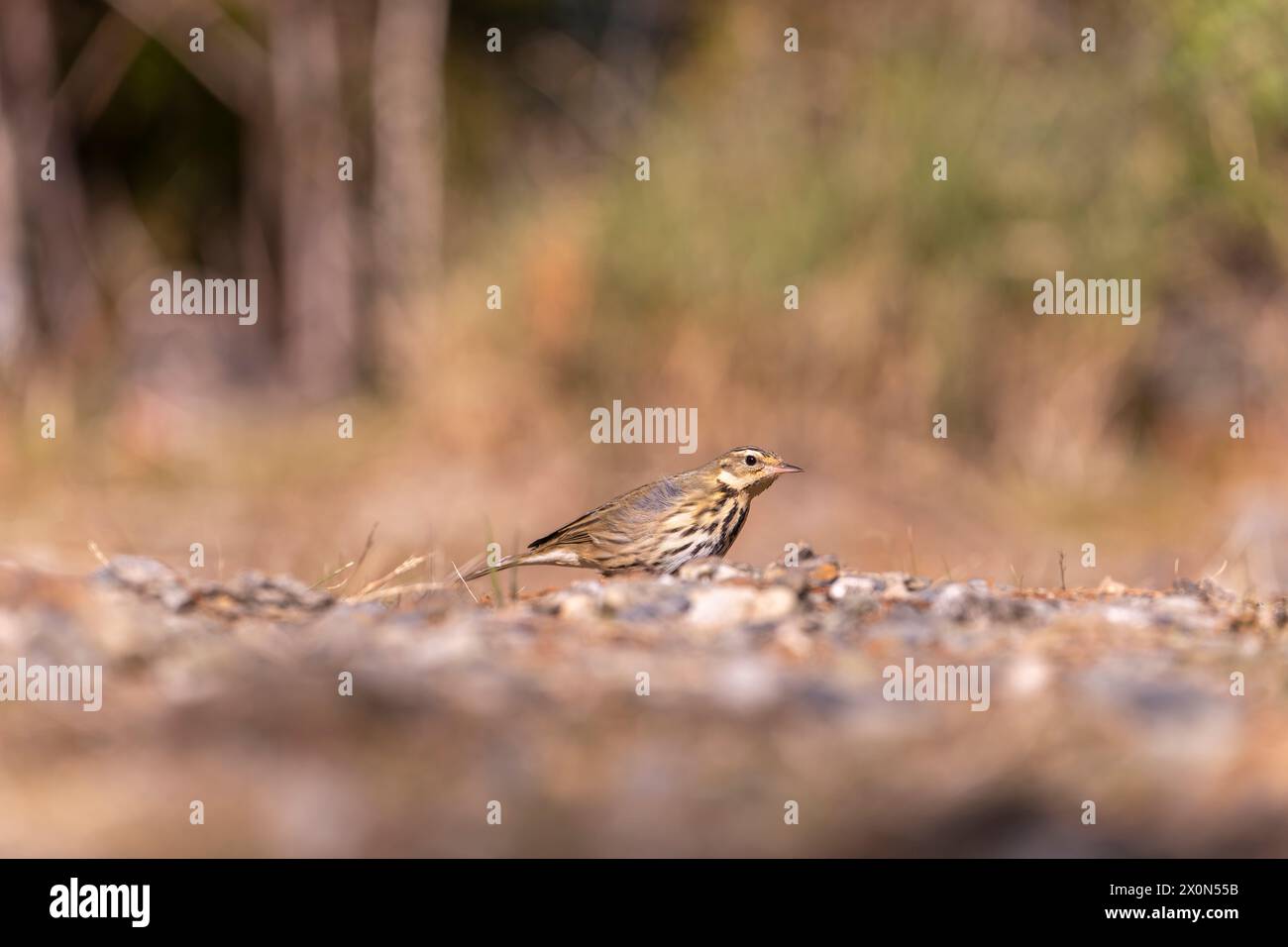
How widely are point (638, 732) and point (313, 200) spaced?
1934cm

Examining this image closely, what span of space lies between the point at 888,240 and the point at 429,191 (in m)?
8.39

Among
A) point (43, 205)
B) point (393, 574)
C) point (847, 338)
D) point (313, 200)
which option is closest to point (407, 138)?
point (313, 200)

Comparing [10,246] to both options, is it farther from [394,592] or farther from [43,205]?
[394,592]

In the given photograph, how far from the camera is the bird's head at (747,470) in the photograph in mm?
6648

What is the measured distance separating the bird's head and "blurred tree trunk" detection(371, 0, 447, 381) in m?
13.7

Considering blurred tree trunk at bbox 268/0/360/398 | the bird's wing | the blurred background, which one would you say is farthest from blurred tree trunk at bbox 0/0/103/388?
the bird's wing

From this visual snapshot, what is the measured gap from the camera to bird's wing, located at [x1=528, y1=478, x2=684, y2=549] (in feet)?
21.7

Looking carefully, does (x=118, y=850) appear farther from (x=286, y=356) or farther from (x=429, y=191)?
(x=286, y=356)

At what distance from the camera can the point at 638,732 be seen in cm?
383

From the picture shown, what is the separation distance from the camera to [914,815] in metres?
3.35

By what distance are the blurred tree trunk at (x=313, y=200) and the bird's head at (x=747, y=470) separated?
50.8 feet

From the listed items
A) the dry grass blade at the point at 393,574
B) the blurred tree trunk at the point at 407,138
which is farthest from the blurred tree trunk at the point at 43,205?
the dry grass blade at the point at 393,574

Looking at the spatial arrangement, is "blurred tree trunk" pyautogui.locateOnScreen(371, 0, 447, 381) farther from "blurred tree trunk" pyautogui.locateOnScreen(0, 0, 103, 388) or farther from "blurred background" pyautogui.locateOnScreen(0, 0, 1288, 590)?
"blurred tree trunk" pyautogui.locateOnScreen(0, 0, 103, 388)

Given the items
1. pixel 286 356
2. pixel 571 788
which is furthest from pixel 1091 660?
pixel 286 356
